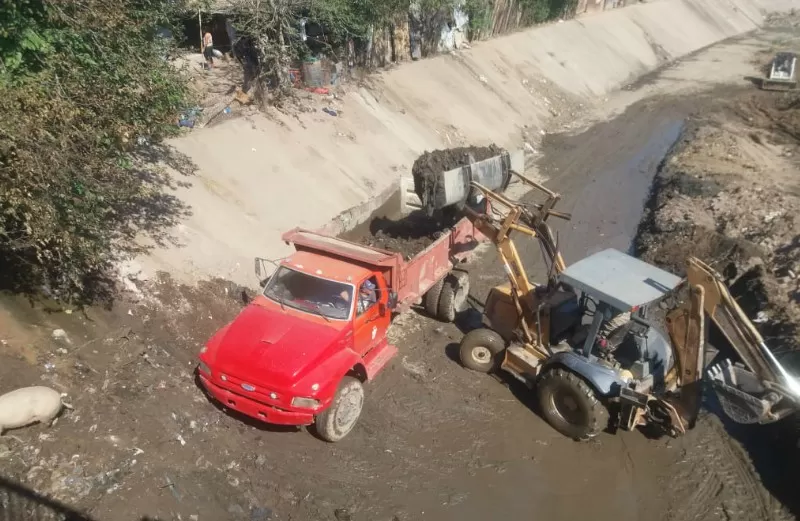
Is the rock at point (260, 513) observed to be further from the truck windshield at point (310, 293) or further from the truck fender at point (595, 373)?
the truck fender at point (595, 373)

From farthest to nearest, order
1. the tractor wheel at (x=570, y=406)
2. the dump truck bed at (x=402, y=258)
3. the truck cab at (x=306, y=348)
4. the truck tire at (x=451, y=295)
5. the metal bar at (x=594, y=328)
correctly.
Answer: the truck tire at (x=451, y=295), the dump truck bed at (x=402, y=258), the tractor wheel at (x=570, y=406), the metal bar at (x=594, y=328), the truck cab at (x=306, y=348)

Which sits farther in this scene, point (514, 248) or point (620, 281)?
point (514, 248)

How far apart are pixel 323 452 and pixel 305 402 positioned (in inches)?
36.9

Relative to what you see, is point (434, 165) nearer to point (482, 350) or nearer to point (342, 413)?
point (482, 350)

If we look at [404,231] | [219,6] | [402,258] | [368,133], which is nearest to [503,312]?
[402,258]

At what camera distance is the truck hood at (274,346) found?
24.3 ft

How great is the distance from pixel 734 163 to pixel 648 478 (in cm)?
1335

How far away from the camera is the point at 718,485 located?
7605mm

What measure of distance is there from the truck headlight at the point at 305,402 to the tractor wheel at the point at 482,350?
119 inches

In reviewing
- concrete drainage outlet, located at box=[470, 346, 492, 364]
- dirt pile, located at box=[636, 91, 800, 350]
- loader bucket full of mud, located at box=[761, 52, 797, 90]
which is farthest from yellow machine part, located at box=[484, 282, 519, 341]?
loader bucket full of mud, located at box=[761, 52, 797, 90]

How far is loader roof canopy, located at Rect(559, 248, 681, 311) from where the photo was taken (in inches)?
287

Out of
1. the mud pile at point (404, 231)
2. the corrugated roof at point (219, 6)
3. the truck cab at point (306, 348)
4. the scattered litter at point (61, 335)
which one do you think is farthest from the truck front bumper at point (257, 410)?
the corrugated roof at point (219, 6)

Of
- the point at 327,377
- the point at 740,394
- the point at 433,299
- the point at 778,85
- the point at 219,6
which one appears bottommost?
the point at 778,85

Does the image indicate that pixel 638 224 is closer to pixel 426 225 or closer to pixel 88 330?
pixel 426 225
